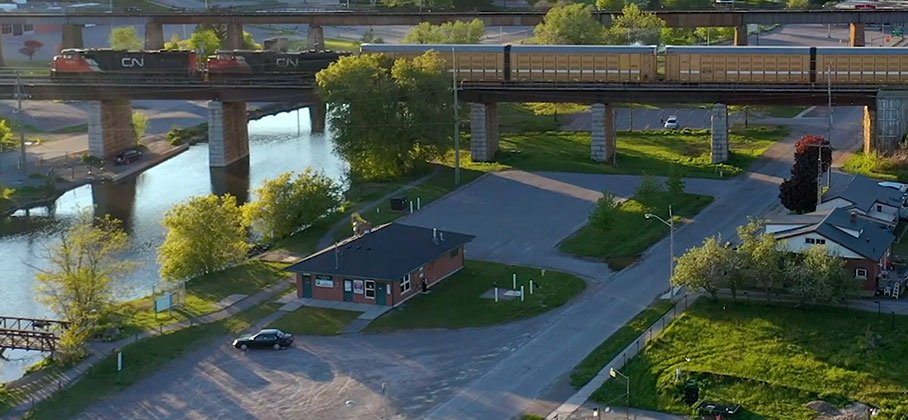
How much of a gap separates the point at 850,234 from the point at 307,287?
22447 mm

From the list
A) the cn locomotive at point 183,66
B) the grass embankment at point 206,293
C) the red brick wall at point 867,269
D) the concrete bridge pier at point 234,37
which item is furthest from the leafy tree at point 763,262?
the concrete bridge pier at point 234,37

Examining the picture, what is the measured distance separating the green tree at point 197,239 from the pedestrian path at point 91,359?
12.6 ft

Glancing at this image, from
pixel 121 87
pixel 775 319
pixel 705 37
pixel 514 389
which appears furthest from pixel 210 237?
pixel 705 37

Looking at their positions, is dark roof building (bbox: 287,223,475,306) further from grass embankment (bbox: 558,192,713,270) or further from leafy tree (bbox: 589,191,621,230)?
leafy tree (bbox: 589,191,621,230)

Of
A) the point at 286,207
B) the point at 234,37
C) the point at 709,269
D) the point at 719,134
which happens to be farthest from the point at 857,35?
the point at 709,269

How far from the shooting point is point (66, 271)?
190 feet

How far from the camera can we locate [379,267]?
202 feet

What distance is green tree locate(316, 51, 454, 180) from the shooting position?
85.6 metres

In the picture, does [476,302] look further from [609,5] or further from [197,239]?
[609,5]

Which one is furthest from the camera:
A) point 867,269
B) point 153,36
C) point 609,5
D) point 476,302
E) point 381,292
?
point 609,5

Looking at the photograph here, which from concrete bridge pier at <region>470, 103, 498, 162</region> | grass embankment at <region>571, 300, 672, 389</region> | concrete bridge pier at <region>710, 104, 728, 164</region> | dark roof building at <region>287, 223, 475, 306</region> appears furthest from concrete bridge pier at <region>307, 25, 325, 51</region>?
grass embankment at <region>571, 300, 672, 389</region>

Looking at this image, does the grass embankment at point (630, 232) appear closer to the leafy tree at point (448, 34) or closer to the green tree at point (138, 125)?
the leafy tree at point (448, 34)

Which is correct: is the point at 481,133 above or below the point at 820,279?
above

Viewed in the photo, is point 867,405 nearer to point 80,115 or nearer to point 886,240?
point 886,240
